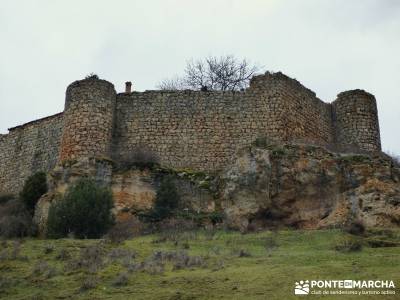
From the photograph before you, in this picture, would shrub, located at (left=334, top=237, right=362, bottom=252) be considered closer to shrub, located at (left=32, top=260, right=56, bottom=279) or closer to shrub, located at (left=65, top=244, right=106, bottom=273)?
shrub, located at (left=65, top=244, right=106, bottom=273)

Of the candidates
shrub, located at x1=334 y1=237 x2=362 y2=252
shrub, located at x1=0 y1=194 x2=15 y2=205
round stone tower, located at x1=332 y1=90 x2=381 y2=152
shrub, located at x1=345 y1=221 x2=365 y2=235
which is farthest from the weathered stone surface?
round stone tower, located at x1=332 y1=90 x2=381 y2=152

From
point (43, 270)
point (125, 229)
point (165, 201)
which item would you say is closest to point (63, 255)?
point (43, 270)

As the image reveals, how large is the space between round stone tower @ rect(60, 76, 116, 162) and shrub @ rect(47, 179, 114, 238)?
4127 mm

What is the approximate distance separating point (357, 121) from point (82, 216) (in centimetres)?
1397

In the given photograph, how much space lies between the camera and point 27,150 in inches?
1216

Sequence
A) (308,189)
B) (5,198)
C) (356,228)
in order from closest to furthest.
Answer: (356,228), (308,189), (5,198)

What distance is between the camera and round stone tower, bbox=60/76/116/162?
2603cm

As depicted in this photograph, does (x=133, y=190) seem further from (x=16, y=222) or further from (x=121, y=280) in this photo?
(x=121, y=280)

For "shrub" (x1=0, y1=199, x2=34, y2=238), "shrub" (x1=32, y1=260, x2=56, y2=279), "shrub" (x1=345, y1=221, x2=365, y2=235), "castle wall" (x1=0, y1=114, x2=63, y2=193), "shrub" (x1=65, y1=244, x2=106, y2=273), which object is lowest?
"shrub" (x1=32, y1=260, x2=56, y2=279)

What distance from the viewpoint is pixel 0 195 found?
2950cm

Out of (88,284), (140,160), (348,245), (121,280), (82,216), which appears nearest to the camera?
(88,284)

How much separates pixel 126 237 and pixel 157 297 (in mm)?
8689

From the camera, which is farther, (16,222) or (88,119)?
(88,119)

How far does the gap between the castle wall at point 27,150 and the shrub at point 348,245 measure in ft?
49.1
